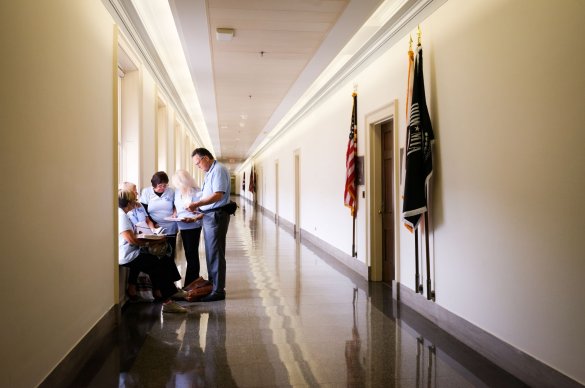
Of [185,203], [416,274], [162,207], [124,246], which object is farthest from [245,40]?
[416,274]

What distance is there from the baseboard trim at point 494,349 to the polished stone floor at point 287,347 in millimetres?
70

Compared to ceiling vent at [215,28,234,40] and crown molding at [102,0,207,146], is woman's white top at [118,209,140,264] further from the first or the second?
ceiling vent at [215,28,234,40]

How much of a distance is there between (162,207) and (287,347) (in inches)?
92.9

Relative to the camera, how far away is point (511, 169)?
10.2 feet

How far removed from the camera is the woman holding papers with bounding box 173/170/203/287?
196 inches

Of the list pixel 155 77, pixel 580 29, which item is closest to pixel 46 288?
pixel 580 29

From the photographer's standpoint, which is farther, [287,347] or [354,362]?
[287,347]

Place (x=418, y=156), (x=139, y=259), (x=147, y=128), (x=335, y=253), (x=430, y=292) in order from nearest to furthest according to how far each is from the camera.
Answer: (x=418, y=156), (x=430, y=292), (x=139, y=259), (x=147, y=128), (x=335, y=253)

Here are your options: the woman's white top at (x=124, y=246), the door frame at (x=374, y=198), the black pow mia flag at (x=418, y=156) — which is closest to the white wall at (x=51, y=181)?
the woman's white top at (x=124, y=246)

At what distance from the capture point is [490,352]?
330 centimetres

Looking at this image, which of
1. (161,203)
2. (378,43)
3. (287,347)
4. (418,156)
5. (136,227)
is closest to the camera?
(287,347)

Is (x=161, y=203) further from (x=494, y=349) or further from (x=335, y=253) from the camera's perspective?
(x=335, y=253)

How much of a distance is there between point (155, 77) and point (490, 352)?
5.79 metres

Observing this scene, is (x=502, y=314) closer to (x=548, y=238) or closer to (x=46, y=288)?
(x=548, y=238)
